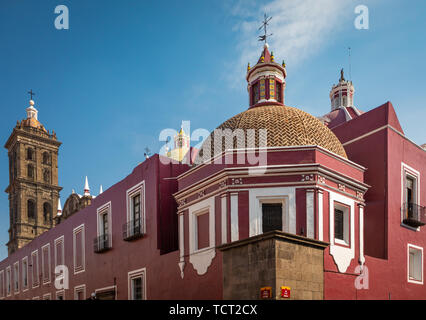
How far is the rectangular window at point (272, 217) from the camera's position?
39.3 feet

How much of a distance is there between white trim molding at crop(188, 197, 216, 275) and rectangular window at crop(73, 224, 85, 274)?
909 cm

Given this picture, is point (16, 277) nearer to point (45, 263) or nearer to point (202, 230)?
point (45, 263)

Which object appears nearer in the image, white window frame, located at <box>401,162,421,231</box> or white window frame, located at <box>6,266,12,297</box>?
white window frame, located at <box>401,162,421,231</box>

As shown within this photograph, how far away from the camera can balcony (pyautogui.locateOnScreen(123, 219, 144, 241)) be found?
15.7m

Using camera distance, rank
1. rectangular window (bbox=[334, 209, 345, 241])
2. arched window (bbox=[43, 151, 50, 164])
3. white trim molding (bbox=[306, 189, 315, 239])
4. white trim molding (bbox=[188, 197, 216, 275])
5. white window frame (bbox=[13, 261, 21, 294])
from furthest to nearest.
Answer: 1. arched window (bbox=[43, 151, 50, 164])
2. white window frame (bbox=[13, 261, 21, 294])
3. rectangular window (bbox=[334, 209, 345, 241])
4. white trim molding (bbox=[188, 197, 216, 275])
5. white trim molding (bbox=[306, 189, 315, 239])

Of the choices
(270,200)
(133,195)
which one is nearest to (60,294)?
(133,195)

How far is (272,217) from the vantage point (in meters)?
12.1

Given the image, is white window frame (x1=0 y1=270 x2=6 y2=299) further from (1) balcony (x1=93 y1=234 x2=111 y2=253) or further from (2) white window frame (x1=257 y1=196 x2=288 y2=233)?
(2) white window frame (x1=257 y1=196 x2=288 y2=233)

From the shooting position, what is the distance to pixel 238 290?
372 inches

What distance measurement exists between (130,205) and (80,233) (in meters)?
A: 5.45

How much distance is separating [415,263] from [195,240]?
8314 mm

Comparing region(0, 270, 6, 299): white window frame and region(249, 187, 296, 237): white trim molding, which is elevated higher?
region(249, 187, 296, 237): white trim molding

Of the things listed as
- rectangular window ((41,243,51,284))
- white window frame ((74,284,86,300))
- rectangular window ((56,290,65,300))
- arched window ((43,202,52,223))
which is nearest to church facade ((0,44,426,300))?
white window frame ((74,284,86,300))
